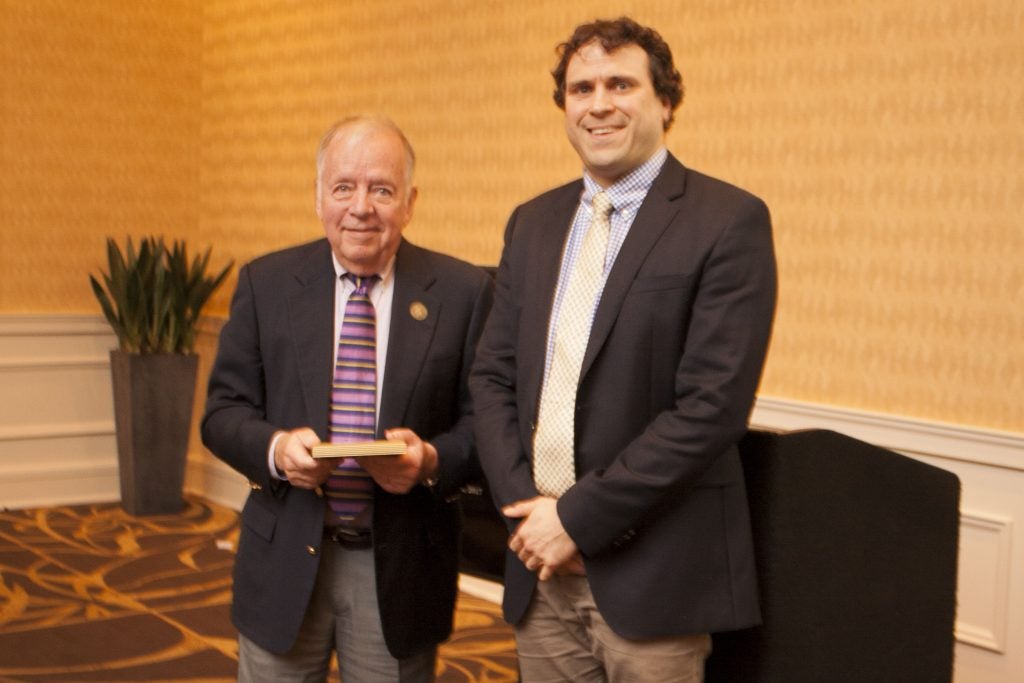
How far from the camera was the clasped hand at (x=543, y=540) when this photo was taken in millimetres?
1827

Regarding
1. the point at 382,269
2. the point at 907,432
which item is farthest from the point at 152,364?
the point at 382,269

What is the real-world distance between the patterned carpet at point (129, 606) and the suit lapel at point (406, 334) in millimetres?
1895

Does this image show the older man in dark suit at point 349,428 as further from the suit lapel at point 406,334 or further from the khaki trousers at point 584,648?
the khaki trousers at point 584,648

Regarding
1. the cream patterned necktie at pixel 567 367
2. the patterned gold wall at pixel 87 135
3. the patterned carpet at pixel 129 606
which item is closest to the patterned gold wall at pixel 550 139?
the patterned gold wall at pixel 87 135

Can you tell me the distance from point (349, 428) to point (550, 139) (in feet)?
8.47

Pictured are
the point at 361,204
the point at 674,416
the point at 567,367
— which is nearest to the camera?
the point at 674,416

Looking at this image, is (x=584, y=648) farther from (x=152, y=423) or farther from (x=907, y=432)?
(x=152, y=423)

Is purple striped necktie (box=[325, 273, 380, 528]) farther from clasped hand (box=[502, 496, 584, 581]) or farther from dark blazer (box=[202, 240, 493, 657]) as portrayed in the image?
clasped hand (box=[502, 496, 584, 581])

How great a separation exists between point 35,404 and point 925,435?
4282mm

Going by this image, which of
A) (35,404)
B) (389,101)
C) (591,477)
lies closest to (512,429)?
(591,477)

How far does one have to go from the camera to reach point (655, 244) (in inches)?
73.5

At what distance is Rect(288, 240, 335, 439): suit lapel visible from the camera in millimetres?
2059

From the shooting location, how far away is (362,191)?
203 cm

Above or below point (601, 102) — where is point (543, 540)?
below
